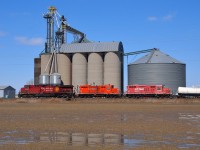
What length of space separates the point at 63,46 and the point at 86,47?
7075 mm

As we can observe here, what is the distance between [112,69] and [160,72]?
12867 mm

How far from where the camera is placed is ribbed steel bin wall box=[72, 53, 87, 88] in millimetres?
93688

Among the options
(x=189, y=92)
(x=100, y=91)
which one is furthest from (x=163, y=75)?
(x=100, y=91)

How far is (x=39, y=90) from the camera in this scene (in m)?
77.8

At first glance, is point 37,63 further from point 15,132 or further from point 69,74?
point 15,132

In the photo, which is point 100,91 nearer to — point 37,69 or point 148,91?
point 148,91

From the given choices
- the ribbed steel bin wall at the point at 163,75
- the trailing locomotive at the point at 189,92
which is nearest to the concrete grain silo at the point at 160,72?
the ribbed steel bin wall at the point at 163,75

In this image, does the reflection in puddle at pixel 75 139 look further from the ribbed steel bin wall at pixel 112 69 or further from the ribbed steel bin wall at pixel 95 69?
the ribbed steel bin wall at pixel 95 69

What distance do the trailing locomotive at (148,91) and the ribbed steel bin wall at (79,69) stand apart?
20949 mm

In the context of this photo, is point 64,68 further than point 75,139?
Yes

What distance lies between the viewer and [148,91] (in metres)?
74.9

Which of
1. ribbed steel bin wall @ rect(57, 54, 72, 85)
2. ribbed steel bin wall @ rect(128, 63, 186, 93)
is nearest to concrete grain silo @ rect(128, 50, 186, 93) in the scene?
ribbed steel bin wall @ rect(128, 63, 186, 93)

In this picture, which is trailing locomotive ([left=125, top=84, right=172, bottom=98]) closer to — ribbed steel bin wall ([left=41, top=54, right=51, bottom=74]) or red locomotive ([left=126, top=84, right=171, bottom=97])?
red locomotive ([left=126, top=84, right=171, bottom=97])

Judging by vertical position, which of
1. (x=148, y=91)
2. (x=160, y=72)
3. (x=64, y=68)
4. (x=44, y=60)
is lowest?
(x=148, y=91)
